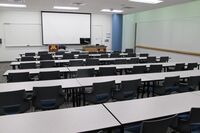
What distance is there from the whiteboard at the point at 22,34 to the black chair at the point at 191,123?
409 inches

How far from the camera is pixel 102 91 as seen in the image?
344 centimetres

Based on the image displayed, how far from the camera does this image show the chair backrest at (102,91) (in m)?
3.35

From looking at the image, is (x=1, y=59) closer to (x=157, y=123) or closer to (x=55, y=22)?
(x=55, y=22)

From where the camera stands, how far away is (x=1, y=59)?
35.7 feet

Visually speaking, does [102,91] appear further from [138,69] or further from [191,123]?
[138,69]

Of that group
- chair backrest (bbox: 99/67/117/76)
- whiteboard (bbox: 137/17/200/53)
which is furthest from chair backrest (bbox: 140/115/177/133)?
whiteboard (bbox: 137/17/200/53)

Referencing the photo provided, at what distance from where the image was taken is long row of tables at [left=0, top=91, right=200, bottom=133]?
1842mm

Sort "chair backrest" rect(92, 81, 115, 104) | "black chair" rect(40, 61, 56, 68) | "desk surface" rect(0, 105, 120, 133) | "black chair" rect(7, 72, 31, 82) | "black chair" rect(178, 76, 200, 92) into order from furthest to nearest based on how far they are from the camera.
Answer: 1. "black chair" rect(40, 61, 56, 68)
2. "black chair" rect(7, 72, 31, 82)
3. "black chair" rect(178, 76, 200, 92)
4. "chair backrest" rect(92, 81, 115, 104)
5. "desk surface" rect(0, 105, 120, 133)

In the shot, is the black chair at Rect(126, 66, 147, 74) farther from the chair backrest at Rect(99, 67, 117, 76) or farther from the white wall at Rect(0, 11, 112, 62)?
the white wall at Rect(0, 11, 112, 62)

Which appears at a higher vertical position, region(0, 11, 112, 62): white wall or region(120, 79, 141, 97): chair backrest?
region(0, 11, 112, 62): white wall

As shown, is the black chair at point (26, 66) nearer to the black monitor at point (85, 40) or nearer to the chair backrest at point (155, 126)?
the chair backrest at point (155, 126)

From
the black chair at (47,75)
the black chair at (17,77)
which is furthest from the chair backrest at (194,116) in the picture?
the black chair at (17,77)

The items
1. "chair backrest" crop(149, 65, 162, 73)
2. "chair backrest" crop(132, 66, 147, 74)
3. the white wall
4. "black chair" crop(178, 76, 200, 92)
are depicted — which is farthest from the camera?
the white wall

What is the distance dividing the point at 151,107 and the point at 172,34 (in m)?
7.97
